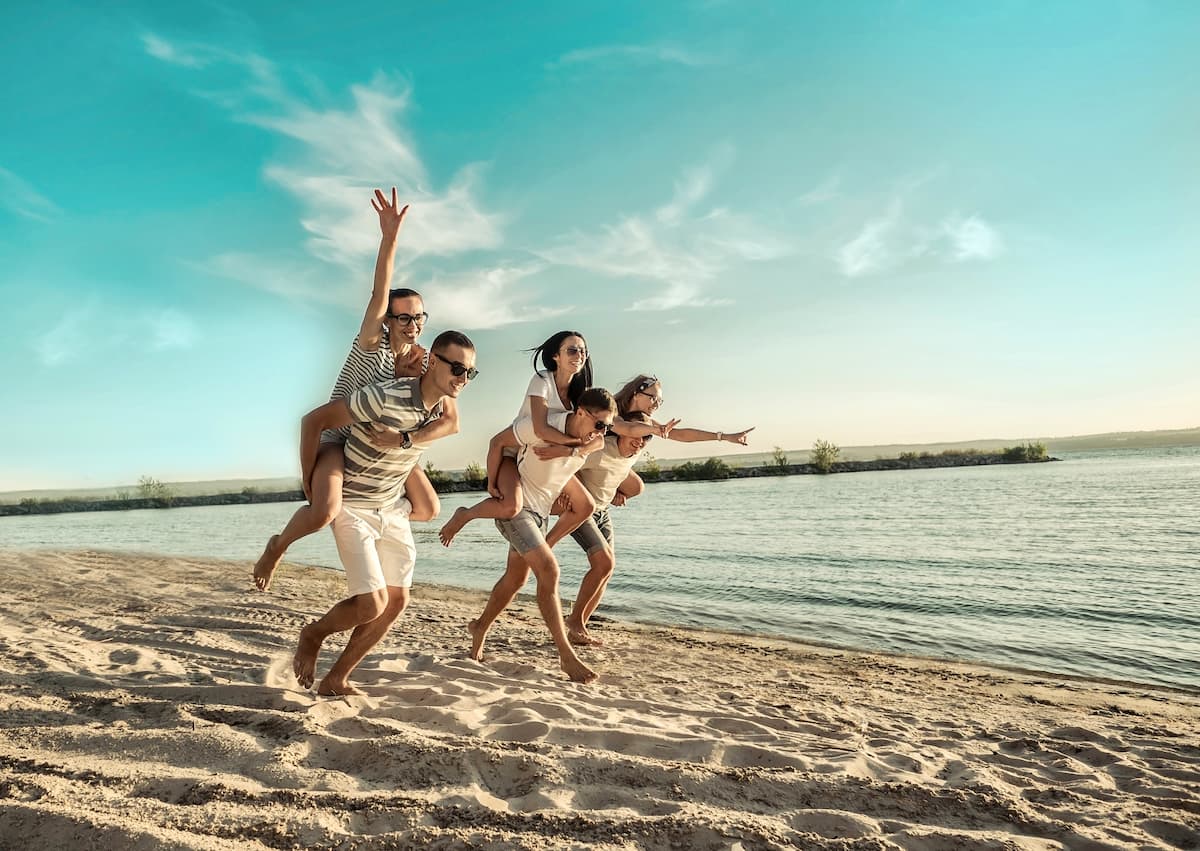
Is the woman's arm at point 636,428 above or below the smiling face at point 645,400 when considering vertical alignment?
below

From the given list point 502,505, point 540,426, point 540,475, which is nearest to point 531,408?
point 540,426

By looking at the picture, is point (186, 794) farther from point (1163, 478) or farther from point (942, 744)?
point (1163, 478)

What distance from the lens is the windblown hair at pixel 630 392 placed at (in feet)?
21.8

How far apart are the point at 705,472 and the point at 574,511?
49.7m

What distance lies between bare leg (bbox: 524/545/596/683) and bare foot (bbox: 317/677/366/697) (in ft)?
4.56

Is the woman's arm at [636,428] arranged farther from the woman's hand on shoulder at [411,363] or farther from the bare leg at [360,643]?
the bare leg at [360,643]

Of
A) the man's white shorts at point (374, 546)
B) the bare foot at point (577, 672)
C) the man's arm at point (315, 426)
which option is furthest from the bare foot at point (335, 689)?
the bare foot at point (577, 672)

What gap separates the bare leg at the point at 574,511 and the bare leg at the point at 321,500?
2.14m

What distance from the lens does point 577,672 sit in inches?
214

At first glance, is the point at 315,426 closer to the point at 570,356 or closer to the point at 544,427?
the point at 544,427

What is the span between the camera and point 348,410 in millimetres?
4238

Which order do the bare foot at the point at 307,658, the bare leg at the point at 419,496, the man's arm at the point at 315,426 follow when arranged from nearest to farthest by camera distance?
the man's arm at the point at 315,426 < the bare foot at the point at 307,658 < the bare leg at the point at 419,496

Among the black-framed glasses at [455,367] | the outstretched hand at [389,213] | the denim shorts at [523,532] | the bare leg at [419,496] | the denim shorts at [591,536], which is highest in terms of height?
the outstretched hand at [389,213]

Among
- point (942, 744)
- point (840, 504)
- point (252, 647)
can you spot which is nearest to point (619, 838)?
point (942, 744)
